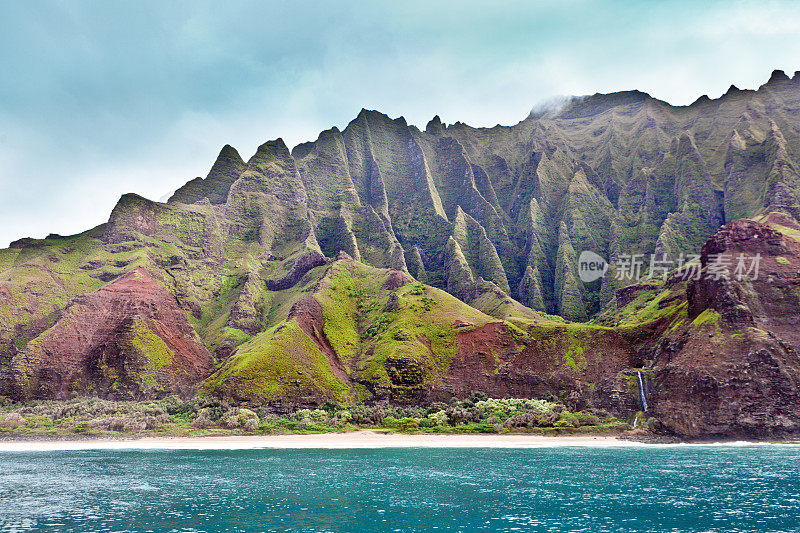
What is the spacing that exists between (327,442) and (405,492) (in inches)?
2450

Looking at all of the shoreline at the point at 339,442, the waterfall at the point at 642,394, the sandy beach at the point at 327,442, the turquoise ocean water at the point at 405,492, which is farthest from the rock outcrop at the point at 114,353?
the waterfall at the point at 642,394

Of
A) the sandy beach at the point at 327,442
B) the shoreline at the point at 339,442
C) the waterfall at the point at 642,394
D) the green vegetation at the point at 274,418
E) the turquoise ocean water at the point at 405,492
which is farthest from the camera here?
the waterfall at the point at 642,394

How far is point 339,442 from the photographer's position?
380 feet

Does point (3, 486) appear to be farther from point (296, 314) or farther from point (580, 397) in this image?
point (580, 397)

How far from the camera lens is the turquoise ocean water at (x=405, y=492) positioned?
43531 millimetres

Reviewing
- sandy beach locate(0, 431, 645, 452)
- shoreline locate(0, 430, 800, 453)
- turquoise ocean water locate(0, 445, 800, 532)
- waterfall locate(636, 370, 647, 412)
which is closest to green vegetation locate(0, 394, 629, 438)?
shoreline locate(0, 430, 800, 453)

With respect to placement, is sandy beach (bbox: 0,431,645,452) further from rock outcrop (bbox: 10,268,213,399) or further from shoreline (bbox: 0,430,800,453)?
rock outcrop (bbox: 10,268,213,399)

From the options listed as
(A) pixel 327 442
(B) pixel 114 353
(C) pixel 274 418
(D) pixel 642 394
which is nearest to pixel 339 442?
(A) pixel 327 442

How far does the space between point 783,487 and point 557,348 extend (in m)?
95.6

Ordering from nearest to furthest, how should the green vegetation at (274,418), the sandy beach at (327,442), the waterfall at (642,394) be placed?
the sandy beach at (327,442) < the green vegetation at (274,418) < the waterfall at (642,394)

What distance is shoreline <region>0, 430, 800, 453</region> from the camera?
108000 millimetres

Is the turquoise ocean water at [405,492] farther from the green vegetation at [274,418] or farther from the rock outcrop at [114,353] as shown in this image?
the rock outcrop at [114,353]

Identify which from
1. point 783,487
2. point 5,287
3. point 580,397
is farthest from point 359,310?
point 783,487

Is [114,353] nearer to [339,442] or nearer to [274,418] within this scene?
[274,418]
